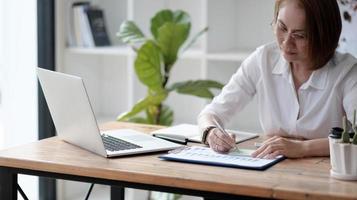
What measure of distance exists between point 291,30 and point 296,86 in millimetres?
276

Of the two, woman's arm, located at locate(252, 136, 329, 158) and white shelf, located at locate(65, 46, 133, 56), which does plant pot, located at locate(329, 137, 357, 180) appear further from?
white shelf, located at locate(65, 46, 133, 56)

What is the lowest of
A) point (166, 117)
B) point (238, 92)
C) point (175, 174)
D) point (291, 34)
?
point (166, 117)

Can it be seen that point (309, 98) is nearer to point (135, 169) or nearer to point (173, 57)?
point (135, 169)

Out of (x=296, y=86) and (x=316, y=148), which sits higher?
(x=296, y=86)

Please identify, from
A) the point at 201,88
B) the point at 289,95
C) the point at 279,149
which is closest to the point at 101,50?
the point at 201,88

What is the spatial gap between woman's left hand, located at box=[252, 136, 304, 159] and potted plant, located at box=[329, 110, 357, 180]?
252 millimetres

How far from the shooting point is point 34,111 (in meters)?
3.99

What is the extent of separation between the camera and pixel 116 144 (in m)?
2.26

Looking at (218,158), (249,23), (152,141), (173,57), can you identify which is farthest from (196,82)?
(218,158)

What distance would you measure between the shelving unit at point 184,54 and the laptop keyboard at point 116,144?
1331 mm

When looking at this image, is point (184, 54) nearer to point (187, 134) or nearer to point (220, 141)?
point (187, 134)

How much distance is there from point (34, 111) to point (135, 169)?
7.08ft

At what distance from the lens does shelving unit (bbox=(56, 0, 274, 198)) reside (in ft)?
12.1

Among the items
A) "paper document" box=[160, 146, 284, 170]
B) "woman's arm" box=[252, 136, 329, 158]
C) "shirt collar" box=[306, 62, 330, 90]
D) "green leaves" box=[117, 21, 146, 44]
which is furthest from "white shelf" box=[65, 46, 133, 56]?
"woman's arm" box=[252, 136, 329, 158]
